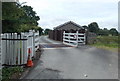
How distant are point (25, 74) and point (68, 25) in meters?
52.1

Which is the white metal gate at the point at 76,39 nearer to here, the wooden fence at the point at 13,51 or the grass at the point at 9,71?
the wooden fence at the point at 13,51

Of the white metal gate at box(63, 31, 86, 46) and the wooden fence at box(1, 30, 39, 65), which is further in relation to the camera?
the white metal gate at box(63, 31, 86, 46)

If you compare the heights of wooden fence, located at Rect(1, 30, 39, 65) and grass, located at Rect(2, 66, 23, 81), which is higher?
wooden fence, located at Rect(1, 30, 39, 65)

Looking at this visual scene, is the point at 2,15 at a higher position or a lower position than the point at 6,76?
higher

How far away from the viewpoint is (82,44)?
2400 centimetres

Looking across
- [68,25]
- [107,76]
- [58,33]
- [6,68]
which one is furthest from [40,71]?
[68,25]

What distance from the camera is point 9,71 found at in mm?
8758

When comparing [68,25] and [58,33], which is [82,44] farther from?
[68,25]

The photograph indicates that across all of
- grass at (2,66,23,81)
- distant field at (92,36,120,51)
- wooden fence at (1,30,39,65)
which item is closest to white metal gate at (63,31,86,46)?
distant field at (92,36,120,51)

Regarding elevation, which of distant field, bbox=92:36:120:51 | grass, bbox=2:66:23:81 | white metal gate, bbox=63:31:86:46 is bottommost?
grass, bbox=2:66:23:81

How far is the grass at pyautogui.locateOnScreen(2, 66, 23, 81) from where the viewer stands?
7.79 m

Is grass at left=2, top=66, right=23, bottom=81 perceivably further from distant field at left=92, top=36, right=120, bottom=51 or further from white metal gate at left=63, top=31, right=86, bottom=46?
white metal gate at left=63, top=31, right=86, bottom=46

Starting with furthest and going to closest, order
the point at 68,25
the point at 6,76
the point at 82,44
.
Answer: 1. the point at 68,25
2. the point at 82,44
3. the point at 6,76

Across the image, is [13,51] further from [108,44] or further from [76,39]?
[108,44]
